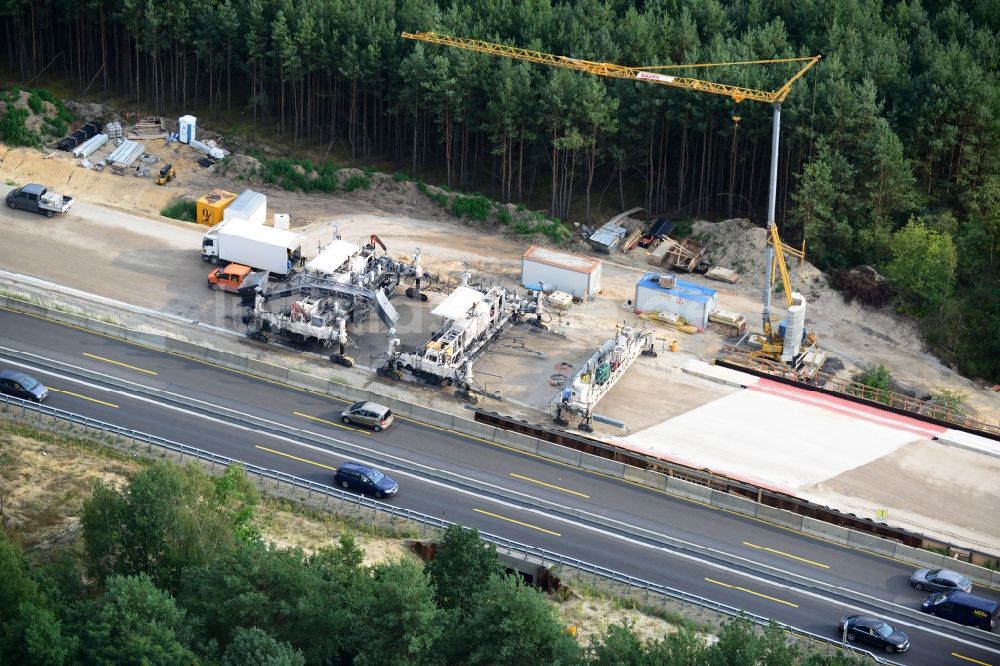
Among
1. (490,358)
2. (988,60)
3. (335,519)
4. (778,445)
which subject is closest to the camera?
(335,519)

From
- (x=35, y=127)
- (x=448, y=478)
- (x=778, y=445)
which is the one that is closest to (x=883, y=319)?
(x=778, y=445)

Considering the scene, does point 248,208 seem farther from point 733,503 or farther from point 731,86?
point 733,503

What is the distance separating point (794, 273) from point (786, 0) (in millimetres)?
30114

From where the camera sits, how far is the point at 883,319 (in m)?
102

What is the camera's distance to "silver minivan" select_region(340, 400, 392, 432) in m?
83.8

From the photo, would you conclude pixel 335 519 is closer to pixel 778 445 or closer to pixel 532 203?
pixel 778 445

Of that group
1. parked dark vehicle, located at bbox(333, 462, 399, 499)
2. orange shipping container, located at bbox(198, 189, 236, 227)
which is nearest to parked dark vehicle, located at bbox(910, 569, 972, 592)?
parked dark vehicle, located at bbox(333, 462, 399, 499)

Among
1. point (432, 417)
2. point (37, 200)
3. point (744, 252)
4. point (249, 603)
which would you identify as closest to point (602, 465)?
point (432, 417)

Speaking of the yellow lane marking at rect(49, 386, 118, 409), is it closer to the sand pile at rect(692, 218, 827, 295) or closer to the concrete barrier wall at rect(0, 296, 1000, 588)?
the concrete barrier wall at rect(0, 296, 1000, 588)

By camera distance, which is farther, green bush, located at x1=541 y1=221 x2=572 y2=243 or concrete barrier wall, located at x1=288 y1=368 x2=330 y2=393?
Result: green bush, located at x1=541 y1=221 x2=572 y2=243

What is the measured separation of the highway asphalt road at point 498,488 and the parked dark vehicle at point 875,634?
612mm

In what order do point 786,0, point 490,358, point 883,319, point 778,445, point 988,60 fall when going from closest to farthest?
point 778,445 < point 490,358 < point 883,319 < point 988,60 < point 786,0

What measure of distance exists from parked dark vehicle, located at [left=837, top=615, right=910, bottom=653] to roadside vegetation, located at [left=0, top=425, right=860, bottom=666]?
10.0 feet

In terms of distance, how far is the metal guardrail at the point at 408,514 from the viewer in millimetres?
69750
